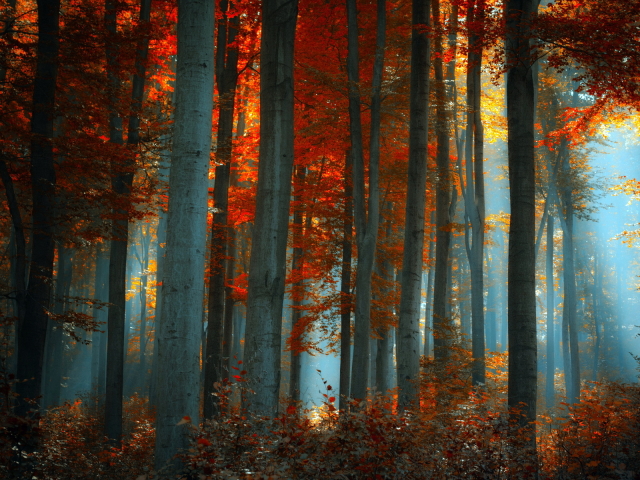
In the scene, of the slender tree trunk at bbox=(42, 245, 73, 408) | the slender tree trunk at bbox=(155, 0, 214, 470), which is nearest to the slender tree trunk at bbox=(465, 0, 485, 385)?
the slender tree trunk at bbox=(155, 0, 214, 470)

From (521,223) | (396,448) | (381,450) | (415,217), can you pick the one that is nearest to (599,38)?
(521,223)

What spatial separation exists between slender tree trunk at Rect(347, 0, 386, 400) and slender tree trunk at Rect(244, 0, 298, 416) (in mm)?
3977

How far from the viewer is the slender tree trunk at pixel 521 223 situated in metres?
6.74

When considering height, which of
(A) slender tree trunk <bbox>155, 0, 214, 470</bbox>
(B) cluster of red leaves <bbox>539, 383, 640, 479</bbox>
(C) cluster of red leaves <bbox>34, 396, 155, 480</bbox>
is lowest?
(C) cluster of red leaves <bbox>34, 396, 155, 480</bbox>

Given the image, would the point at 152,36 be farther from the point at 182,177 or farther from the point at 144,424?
the point at 144,424

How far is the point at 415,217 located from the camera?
9.62m

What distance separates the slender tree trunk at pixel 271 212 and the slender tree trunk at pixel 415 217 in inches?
155

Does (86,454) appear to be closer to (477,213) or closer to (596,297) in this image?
(477,213)

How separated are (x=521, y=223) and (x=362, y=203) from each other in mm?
4201

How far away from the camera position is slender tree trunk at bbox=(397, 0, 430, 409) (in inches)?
362

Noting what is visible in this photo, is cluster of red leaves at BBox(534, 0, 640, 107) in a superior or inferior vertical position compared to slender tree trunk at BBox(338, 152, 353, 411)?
superior

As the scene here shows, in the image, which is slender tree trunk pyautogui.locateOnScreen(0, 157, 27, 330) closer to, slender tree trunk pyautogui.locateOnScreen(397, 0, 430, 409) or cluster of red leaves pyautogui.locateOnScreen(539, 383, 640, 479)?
slender tree trunk pyautogui.locateOnScreen(397, 0, 430, 409)

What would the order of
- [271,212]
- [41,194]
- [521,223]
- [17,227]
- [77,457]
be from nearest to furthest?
[271,212] → [521,223] → [77,457] → [41,194] → [17,227]

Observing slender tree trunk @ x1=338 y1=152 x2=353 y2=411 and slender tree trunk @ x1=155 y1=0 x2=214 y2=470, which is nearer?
slender tree trunk @ x1=155 y1=0 x2=214 y2=470
